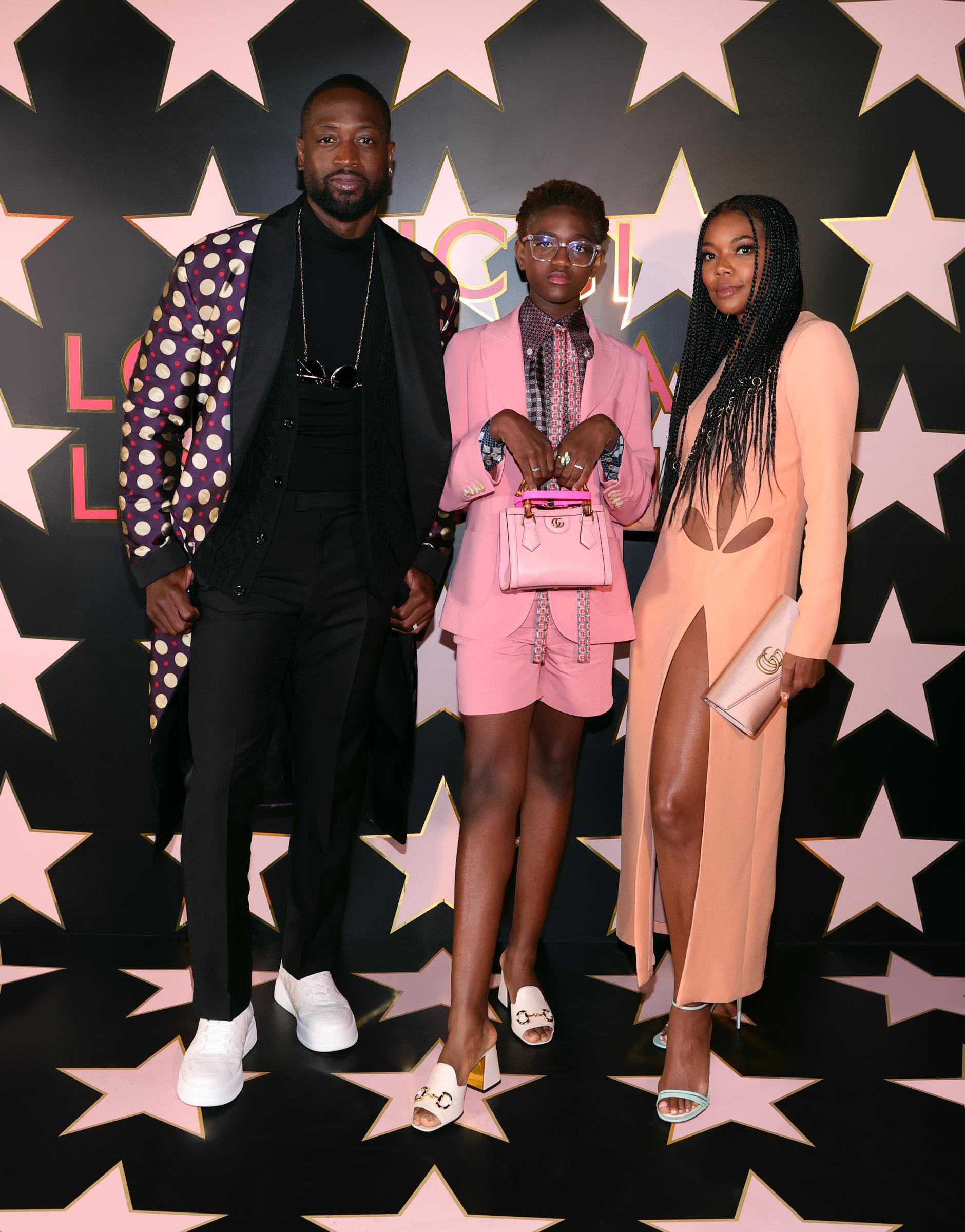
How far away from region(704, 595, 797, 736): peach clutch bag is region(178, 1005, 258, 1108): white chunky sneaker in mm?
1394

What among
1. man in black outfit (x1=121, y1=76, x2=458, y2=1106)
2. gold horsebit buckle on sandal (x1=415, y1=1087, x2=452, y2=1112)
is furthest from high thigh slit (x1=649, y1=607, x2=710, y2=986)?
man in black outfit (x1=121, y1=76, x2=458, y2=1106)

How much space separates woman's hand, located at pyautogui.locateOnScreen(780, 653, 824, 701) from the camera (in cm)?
220

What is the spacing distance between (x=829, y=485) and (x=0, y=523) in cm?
239

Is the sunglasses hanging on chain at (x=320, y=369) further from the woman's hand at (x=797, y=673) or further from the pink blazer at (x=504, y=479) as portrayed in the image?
the woman's hand at (x=797, y=673)

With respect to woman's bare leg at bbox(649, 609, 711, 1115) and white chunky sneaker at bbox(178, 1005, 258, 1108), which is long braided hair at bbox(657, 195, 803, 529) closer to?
woman's bare leg at bbox(649, 609, 711, 1115)

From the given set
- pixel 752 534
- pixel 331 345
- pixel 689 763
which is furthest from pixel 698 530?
pixel 331 345

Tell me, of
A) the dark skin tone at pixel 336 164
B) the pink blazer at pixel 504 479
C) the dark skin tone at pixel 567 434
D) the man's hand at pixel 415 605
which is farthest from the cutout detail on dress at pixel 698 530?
the dark skin tone at pixel 336 164

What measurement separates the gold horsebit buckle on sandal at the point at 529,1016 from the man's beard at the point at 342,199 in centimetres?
207

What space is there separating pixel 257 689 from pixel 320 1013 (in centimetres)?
87

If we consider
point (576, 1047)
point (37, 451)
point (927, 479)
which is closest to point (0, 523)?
point (37, 451)

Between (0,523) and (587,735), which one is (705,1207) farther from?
(0,523)

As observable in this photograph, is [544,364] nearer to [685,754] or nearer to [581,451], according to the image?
[581,451]

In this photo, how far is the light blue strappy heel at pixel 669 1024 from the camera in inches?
91.5

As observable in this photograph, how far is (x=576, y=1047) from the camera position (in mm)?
2574
